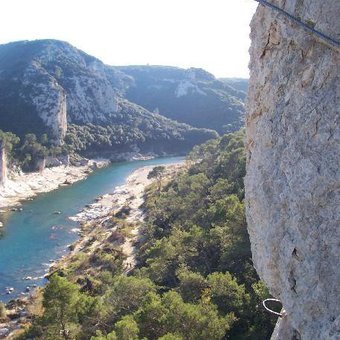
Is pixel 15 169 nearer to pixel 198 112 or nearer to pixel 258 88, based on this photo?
pixel 258 88

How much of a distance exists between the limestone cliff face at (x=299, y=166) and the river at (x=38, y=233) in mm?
34179

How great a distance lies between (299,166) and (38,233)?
52.2 meters

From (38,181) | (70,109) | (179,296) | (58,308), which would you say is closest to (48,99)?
(70,109)

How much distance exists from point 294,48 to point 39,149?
3634 inches

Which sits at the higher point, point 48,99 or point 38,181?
point 48,99

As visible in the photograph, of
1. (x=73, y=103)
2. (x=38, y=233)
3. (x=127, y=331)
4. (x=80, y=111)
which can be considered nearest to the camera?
(x=127, y=331)

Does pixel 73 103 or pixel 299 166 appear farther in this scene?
pixel 73 103

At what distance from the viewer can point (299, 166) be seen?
371 inches

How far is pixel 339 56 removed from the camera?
340 inches

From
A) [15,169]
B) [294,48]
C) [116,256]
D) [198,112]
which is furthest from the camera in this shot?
[198,112]

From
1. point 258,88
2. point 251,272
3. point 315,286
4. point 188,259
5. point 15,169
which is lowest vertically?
point 15,169

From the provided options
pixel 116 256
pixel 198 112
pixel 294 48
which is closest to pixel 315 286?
pixel 294 48

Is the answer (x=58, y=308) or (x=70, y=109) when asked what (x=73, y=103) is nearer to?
(x=70, y=109)

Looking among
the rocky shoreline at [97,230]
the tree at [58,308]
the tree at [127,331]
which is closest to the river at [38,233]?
the rocky shoreline at [97,230]
